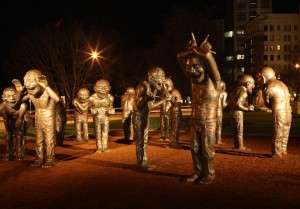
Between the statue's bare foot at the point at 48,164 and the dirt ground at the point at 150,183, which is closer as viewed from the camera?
the dirt ground at the point at 150,183

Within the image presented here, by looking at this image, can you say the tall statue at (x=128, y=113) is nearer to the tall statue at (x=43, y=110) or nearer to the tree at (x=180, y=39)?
the tall statue at (x=43, y=110)

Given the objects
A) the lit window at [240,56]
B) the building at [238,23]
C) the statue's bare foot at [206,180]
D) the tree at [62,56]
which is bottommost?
the statue's bare foot at [206,180]

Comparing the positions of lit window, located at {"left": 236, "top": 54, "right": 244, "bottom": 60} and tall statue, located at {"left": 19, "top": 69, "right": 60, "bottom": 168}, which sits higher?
lit window, located at {"left": 236, "top": 54, "right": 244, "bottom": 60}

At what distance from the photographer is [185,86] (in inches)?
1709

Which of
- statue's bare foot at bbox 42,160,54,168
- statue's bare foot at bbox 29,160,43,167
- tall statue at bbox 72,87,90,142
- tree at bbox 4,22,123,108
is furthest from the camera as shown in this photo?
tree at bbox 4,22,123,108

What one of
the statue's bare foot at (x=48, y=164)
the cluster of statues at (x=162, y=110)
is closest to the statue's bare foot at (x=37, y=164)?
the cluster of statues at (x=162, y=110)

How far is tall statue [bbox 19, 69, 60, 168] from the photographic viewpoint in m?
10.4

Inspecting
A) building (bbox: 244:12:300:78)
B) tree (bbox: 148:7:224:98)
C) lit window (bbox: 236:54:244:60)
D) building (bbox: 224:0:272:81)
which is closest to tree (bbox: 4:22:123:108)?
tree (bbox: 148:7:224:98)

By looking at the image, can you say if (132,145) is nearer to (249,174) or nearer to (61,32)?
(249,174)

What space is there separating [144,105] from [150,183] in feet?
7.75

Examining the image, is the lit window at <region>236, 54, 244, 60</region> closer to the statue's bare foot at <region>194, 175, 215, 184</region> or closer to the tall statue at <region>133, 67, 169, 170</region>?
the tall statue at <region>133, 67, 169, 170</region>

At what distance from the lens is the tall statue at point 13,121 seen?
1220 centimetres

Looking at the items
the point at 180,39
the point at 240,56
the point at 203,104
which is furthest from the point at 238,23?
the point at 203,104

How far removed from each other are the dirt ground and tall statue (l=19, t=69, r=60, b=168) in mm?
515
